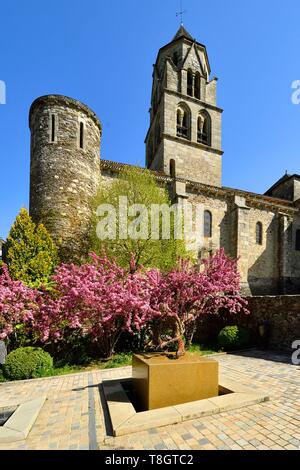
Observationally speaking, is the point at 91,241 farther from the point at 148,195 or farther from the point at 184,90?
the point at 184,90

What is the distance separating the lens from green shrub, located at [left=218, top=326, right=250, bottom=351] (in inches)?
385

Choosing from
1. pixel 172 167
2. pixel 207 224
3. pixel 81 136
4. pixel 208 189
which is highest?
pixel 172 167

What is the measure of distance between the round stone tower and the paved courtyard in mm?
8923

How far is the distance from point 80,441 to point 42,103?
660 inches

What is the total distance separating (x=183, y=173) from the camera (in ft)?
82.2

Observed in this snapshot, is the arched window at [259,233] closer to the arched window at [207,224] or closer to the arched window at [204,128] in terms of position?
the arched window at [207,224]

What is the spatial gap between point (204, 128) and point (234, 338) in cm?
2509

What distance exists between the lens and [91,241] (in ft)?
47.9

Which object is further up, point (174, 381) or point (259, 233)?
A: point (259, 233)

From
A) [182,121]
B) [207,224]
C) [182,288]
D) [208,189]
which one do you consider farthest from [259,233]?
[182,288]

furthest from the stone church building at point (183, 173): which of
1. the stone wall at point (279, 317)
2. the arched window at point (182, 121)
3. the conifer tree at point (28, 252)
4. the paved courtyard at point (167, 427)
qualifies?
the paved courtyard at point (167, 427)

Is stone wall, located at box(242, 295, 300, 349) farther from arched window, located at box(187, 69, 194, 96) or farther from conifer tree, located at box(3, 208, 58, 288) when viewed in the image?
arched window, located at box(187, 69, 194, 96)

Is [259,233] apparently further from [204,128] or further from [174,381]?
[174,381]

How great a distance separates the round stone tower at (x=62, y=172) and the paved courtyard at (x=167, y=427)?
8.92 m
